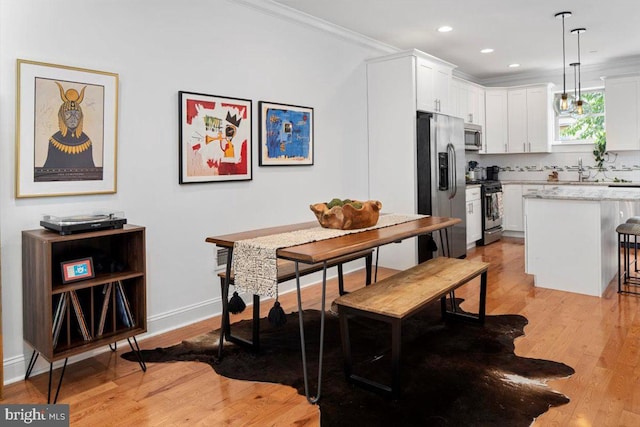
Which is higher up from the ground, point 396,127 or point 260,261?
point 396,127

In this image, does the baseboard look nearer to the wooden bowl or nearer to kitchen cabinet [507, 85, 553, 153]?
kitchen cabinet [507, 85, 553, 153]

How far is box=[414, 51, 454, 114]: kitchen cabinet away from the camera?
16.5ft

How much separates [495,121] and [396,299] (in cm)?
584

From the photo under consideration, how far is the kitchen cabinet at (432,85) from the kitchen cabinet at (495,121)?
2112 mm

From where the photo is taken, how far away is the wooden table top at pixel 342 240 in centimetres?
226

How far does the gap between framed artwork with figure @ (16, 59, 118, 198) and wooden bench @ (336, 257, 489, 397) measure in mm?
1742

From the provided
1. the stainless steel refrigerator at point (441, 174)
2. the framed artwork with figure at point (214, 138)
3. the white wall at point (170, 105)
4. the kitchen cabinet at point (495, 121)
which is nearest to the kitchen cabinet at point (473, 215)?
the stainless steel refrigerator at point (441, 174)

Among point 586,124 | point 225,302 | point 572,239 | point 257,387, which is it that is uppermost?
point 586,124

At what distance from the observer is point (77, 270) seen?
252 cm

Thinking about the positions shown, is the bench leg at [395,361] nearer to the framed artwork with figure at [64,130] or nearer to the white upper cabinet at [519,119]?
the framed artwork with figure at [64,130]

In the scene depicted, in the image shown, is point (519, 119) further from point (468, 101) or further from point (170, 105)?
point (170, 105)

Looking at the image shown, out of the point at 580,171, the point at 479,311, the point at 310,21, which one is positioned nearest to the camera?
the point at 479,311

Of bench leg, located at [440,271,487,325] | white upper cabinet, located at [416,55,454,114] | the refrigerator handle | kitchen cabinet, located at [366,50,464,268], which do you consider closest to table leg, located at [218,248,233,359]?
bench leg, located at [440,271,487,325]

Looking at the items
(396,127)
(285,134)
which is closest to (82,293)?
(285,134)
